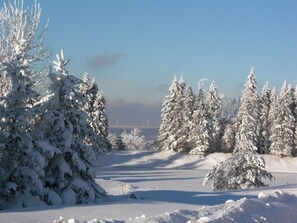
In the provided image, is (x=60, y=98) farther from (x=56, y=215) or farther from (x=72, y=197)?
(x=56, y=215)

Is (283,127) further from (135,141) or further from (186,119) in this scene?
(135,141)

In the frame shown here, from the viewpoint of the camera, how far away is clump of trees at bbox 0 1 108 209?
1503 cm

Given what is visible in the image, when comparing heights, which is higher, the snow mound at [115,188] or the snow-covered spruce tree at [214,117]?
the snow-covered spruce tree at [214,117]

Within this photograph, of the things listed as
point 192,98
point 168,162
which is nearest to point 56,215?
point 168,162

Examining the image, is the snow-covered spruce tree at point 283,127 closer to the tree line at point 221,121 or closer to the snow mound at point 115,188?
the tree line at point 221,121

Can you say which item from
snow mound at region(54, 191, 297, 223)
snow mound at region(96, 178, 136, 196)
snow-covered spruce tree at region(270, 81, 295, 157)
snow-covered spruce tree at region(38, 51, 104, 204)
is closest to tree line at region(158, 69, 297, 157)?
snow-covered spruce tree at region(270, 81, 295, 157)

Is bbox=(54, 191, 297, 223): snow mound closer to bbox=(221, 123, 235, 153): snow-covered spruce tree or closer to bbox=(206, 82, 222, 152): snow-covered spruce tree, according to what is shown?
bbox=(206, 82, 222, 152): snow-covered spruce tree

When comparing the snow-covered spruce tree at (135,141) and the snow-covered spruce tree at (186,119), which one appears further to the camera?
the snow-covered spruce tree at (135,141)

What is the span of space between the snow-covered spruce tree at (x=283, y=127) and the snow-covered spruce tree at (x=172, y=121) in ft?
41.9

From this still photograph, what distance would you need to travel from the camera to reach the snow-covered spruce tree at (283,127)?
61719mm

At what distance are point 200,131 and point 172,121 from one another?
5.11 meters

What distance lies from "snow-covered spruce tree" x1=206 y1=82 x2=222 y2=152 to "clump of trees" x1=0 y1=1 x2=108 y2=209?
49753mm

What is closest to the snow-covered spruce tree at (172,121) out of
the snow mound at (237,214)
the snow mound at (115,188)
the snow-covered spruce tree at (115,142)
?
the snow-covered spruce tree at (115,142)

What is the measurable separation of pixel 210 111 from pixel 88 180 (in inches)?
2060
